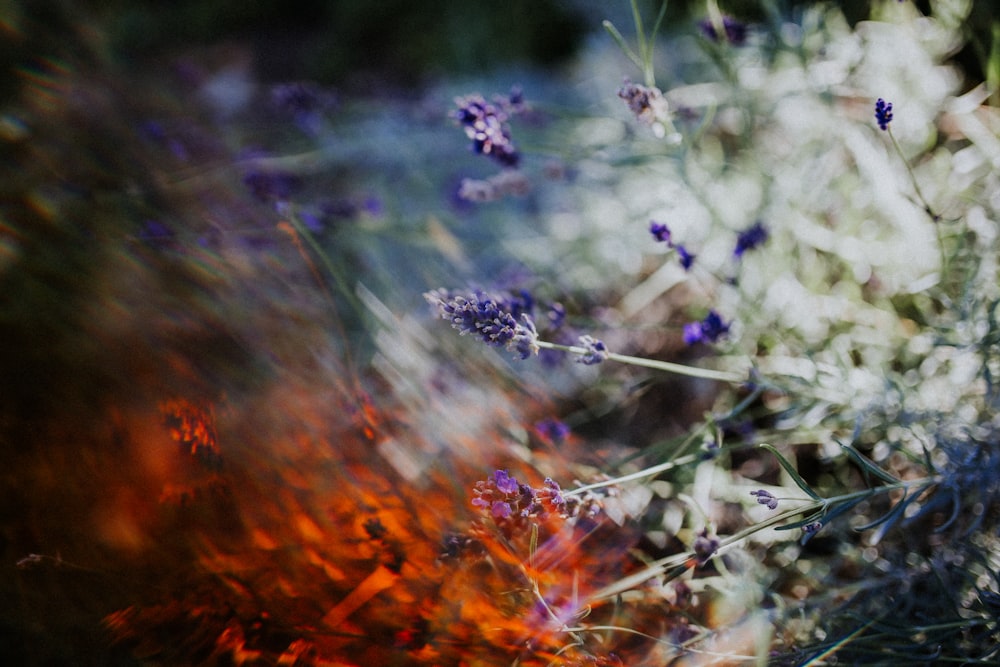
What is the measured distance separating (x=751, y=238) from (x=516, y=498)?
62cm

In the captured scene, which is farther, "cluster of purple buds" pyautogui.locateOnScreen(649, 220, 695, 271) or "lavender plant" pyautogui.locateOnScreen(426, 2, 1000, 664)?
"cluster of purple buds" pyautogui.locateOnScreen(649, 220, 695, 271)

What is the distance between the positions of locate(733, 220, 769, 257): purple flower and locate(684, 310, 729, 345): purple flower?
0.17 m

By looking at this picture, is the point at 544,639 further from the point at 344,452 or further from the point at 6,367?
the point at 6,367

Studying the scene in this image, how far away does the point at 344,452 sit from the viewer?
0.94 metres

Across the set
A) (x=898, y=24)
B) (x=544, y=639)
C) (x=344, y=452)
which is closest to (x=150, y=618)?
(x=344, y=452)

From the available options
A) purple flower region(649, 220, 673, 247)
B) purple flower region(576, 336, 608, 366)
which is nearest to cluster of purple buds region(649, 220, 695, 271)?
purple flower region(649, 220, 673, 247)

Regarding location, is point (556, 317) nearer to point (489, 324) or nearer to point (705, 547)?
point (489, 324)

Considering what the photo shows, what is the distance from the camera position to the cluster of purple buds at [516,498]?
2.32 feet

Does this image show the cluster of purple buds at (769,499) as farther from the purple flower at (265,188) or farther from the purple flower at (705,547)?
the purple flower at (265,188)

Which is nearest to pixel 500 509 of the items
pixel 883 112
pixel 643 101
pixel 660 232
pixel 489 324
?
pixel 489 324

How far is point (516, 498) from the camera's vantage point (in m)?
0.72

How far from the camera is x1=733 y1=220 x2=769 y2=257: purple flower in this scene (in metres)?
1.00

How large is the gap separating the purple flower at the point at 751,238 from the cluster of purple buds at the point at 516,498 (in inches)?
21.7

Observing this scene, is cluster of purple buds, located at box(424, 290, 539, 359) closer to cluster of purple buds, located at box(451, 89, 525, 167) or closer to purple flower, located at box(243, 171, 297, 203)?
cluster of purple buds, located at box(451, 89, 525, 167)
